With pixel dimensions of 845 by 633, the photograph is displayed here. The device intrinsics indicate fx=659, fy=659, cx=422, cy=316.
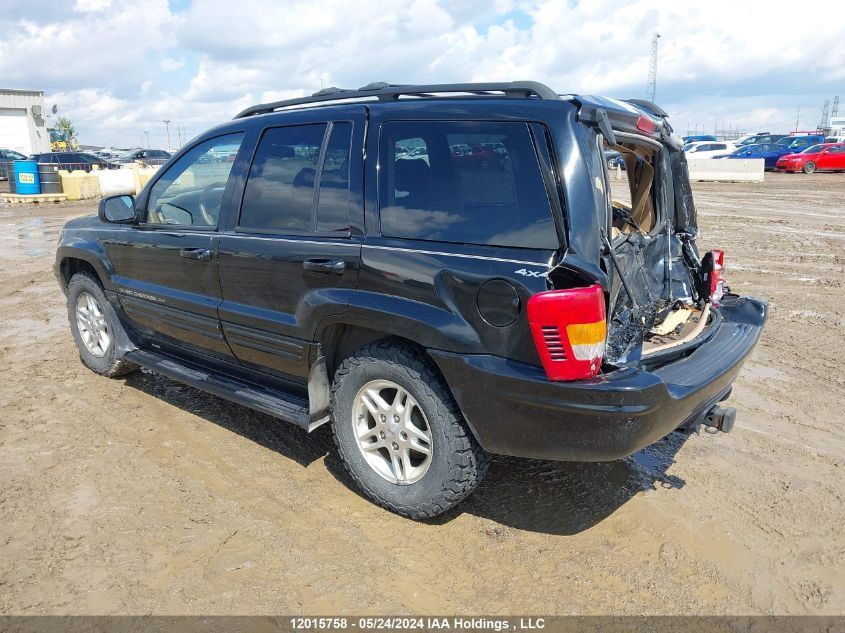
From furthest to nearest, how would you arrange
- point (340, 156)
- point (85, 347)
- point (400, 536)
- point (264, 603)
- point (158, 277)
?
1. point (85, 347)
2. point (158, 277)
3. point (340, 156)
4. point (400, 536)
5. point (264, 603)

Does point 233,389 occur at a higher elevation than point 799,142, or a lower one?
lower

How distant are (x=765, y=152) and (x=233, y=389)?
3328cm

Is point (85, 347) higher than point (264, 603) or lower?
higher

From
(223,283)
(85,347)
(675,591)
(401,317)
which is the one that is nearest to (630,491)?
(675,591)

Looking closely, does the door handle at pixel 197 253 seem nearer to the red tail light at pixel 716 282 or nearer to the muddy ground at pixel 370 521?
the muddy ground at pixel 370 521

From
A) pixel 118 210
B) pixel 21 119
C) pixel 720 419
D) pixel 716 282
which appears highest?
pixel 21 119

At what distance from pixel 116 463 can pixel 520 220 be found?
2.80m

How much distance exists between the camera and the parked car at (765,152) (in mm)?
30062

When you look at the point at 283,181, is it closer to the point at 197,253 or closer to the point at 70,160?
the point at 197,253

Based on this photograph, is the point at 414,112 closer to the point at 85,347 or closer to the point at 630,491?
the point at 630,491

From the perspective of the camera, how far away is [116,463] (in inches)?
154

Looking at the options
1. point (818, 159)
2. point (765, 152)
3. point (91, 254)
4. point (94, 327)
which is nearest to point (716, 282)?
point (91, 254)

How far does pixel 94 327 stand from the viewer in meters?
5.25

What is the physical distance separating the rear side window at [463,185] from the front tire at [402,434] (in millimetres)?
637
